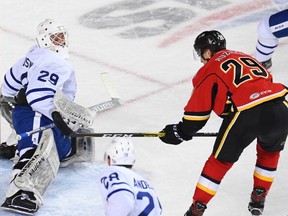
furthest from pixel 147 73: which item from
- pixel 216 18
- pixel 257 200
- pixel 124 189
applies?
pixel 124 189

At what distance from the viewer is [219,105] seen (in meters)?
4.31

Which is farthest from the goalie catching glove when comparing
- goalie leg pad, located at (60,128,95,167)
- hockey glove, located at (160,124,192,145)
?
hockey glove, located at (160,124,192,145)

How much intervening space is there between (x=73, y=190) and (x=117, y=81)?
1.20 meters

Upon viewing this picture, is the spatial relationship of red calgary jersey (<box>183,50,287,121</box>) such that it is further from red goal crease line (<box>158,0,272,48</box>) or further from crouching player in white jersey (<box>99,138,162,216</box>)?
red goal crease line (<box>158,0,272,48</box>)

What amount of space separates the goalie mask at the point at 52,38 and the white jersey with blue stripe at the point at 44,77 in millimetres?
30

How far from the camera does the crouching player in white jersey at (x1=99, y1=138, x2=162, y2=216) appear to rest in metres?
3.60

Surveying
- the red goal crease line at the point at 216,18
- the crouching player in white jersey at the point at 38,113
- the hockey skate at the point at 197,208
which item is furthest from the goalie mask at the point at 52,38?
the red goal crease line at the point at 216,18

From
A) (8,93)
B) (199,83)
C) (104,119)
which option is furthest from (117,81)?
(199,83)

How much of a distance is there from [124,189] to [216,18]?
323 centimetres

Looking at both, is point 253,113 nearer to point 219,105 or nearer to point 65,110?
point 219,105

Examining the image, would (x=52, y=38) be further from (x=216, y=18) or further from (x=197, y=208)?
(x=216, y=18)

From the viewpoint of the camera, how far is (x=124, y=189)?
3625 millimetres

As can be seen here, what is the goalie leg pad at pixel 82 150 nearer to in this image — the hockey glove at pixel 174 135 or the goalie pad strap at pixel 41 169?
the goalie pad strap at pixel 41 169

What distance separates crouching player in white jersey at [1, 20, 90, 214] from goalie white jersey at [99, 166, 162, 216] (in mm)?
879
